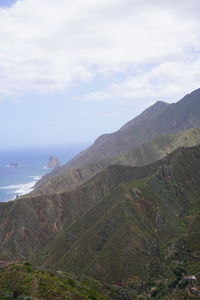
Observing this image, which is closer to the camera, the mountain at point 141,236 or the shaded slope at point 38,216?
the mountain at point 141,236

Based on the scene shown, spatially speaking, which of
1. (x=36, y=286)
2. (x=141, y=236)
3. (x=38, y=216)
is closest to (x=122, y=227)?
(x=141, y=236)

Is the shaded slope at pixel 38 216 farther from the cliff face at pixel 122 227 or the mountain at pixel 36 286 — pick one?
the mountain at pixel 36 286

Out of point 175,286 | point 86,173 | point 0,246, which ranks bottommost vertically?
point 175,286

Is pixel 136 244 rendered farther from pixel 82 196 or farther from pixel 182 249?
pixel 82 196

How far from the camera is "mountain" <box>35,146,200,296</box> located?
Result: 282 feet

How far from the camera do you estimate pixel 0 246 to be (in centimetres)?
12206

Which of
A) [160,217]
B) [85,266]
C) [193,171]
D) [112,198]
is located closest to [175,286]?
[85,266]

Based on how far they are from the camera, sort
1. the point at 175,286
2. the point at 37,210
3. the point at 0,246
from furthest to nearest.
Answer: the point at 37,210, the point at 0,246, the point at 175,286

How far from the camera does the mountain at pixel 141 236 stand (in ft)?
282

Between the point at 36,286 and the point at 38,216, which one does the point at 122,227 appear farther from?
the point at 36,286

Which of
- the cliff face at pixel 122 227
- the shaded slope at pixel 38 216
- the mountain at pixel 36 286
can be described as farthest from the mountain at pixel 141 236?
the mountain at pixel 36 286

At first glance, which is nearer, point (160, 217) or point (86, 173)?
point (160, 217)

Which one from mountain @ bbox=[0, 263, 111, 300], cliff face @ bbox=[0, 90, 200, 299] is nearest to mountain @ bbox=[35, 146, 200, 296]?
cliff face @ bbox=[0, 90, 200, 299]

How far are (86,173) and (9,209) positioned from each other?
237 ft
